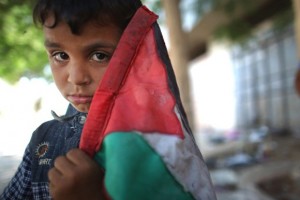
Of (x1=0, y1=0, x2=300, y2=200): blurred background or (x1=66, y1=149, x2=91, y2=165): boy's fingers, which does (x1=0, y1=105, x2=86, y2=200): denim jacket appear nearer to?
(x1=0, y1=0, x2=300, y2=200): blurred background

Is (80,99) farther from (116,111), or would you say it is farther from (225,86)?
(225,86)

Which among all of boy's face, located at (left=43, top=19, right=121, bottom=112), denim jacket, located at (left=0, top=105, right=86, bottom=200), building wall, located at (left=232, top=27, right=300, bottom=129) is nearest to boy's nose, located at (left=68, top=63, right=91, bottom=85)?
boy's face, located at (left=43, top=19, right=121, bottom=112)

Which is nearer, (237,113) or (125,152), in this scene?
(125,152)

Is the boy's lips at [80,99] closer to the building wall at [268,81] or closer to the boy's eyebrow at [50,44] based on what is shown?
the boy's eyebrow at [50,44]

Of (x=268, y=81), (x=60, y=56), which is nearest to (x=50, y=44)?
(x=60, y=56)

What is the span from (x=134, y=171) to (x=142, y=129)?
0.09 meters

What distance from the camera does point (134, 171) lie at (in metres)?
0.73

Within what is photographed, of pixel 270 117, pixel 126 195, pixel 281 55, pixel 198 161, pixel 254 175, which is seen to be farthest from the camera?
pixel 270 117

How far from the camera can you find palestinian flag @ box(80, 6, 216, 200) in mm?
739

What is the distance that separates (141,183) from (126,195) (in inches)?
1.5

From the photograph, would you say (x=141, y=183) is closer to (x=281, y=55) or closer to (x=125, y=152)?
(x=125, y=152)

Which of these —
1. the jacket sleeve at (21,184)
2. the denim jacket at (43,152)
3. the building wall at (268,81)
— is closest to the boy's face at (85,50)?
the denim jacket at (43,152)

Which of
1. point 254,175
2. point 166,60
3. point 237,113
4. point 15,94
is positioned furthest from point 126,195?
point 237,113

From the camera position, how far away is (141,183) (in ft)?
2.42
